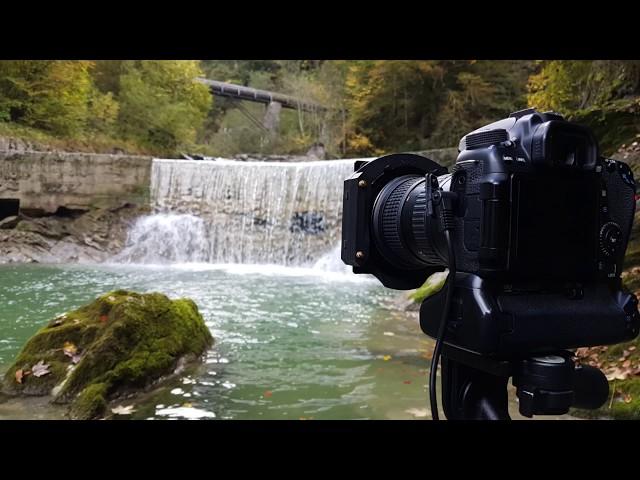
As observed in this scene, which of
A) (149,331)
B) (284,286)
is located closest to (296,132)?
(284,286)

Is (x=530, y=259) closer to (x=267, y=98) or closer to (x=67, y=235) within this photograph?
(x=67, y=235)

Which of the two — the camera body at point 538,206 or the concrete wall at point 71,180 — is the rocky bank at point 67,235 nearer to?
the concrete wall at point 71,180

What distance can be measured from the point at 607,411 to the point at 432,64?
15290 millimetres

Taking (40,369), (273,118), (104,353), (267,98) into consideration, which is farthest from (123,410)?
(267,98)

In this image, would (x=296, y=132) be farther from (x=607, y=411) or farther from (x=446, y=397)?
(x=446, y=397)

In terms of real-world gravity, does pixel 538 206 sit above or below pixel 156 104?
below

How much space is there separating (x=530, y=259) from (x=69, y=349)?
3.71 metres

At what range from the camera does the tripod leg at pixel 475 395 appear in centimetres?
118

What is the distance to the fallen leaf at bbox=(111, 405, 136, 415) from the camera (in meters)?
3.34

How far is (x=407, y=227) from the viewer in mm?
1383

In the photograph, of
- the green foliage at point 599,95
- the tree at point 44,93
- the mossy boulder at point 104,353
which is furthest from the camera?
the tree at point 44,93

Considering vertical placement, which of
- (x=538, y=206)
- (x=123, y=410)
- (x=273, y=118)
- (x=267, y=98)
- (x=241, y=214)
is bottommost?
(x=123, y=410)

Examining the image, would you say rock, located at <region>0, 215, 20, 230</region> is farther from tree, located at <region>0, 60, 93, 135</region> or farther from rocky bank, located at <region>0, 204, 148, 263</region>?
tree, located at <region>0, 60, 93, 135</region>

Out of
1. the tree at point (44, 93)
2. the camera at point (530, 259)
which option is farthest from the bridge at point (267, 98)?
the camera at point (530, 259)
